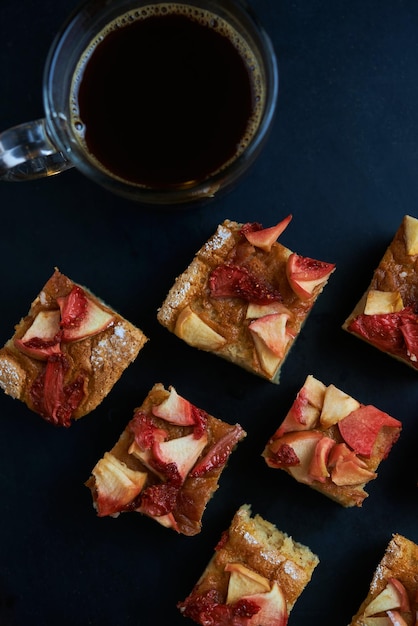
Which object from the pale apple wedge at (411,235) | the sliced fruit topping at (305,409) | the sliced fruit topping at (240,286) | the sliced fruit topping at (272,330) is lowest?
the sliced fruit topping at (305,409)

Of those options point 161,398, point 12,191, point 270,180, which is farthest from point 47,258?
point 270,180

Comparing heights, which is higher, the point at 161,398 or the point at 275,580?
the point at 161,398

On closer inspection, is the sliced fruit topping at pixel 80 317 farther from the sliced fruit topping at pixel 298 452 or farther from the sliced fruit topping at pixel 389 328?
the sliced fruit topping at pixel 389 328

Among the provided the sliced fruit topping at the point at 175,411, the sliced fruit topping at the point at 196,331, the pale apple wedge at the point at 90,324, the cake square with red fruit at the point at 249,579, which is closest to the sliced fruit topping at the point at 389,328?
the sliced fruit topping at the point at 196,331

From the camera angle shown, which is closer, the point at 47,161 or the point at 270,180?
the point at 47,161

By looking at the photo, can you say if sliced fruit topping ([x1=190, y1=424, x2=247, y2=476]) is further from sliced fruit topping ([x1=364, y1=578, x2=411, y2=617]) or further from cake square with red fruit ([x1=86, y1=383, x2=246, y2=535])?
sliced fruit topping ([x1=364, y1=578, x2=411, y2=617])

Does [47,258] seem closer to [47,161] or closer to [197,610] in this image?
[47,161]

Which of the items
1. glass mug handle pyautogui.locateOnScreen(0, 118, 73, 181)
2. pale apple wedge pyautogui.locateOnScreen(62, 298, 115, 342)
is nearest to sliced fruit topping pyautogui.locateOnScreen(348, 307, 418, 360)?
pale apple wedge pyautogui.locateOnScreen(62, 298, 115, 342)
